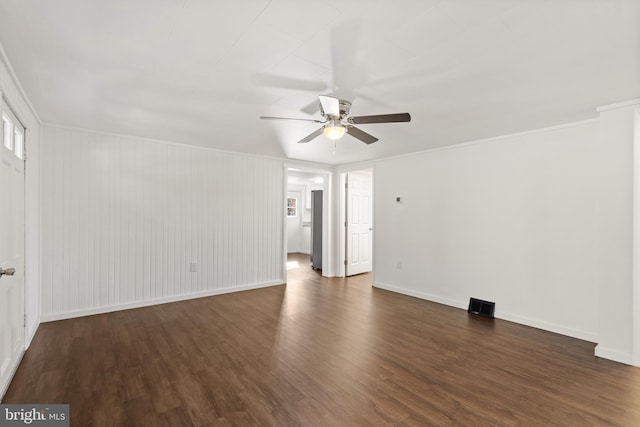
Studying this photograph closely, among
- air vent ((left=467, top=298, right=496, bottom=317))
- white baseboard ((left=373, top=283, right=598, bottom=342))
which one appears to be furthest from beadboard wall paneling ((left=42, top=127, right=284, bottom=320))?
air vent ((left=467, top=298, right=496, bottom=317))

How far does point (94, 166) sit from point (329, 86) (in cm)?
327

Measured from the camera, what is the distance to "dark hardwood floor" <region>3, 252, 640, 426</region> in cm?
196

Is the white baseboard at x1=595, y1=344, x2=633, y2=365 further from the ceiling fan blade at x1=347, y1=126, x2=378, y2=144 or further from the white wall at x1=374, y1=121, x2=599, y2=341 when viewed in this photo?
the ceiling fan blade at x1=347, y1=126, x2=378, y2=144

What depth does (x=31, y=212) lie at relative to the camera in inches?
121

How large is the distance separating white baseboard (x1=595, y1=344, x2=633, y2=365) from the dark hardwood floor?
8cm

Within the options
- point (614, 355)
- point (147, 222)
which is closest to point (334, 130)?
point (147, 222)

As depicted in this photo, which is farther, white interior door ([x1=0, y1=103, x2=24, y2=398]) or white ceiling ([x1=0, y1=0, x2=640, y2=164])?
white interior door ([x1=0, y1=103, x2=24, y2=398])

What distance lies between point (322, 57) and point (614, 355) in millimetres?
3579

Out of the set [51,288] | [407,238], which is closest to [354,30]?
[407,238]

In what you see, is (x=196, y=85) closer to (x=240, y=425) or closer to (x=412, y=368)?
(x=240, y=425)


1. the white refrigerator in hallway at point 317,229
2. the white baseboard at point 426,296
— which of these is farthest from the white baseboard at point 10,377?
the white refrigerator in hallway at point 317,229

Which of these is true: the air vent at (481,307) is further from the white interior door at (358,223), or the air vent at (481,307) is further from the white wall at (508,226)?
the white interior door at (358,223)

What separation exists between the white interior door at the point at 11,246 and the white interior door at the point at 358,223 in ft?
15.8

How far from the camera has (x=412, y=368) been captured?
2545 mm
